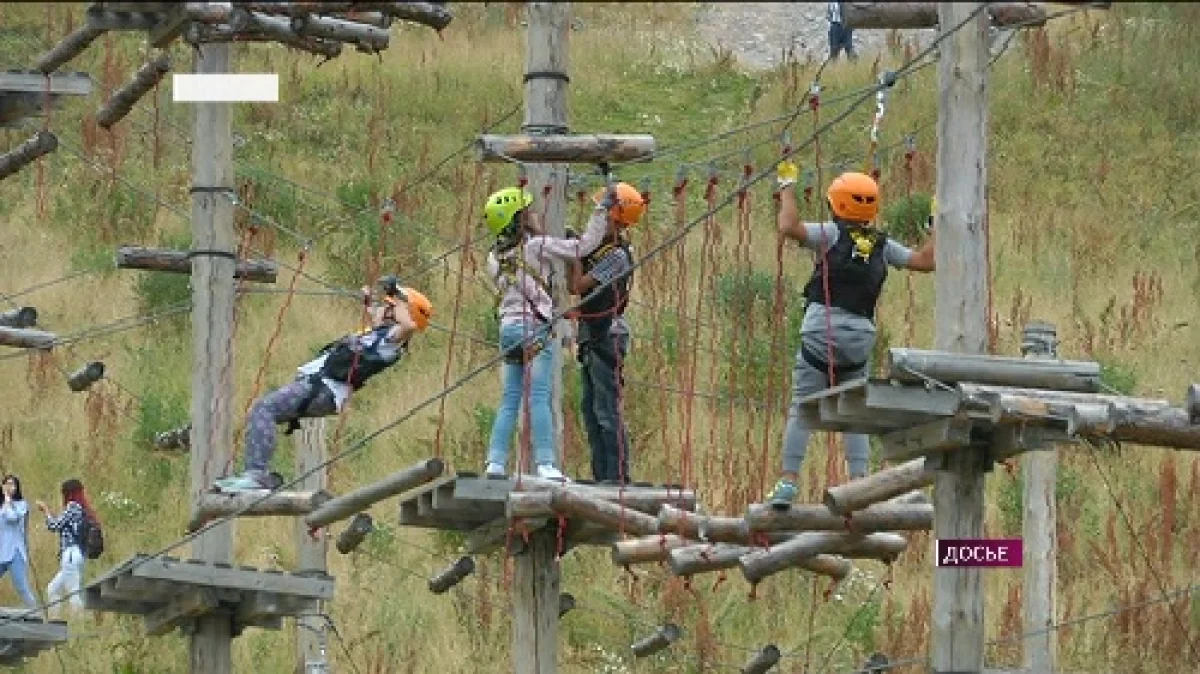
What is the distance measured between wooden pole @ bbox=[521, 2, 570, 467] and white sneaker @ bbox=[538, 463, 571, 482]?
44cm

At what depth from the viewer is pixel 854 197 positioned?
16.0 meters

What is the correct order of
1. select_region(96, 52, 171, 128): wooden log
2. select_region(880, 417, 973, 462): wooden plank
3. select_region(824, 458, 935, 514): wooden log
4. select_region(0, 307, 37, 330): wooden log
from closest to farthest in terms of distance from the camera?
1. select_region(880, 417, 973, 462): wooden plank
2. select_region(824, 458, 935, 514): wooden log
3. select_region(96, 52, 171, 128): wooden log
4. select_region(0, 307, 37, 330): wooden log

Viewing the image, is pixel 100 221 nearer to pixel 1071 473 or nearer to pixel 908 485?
pixel 1071 473

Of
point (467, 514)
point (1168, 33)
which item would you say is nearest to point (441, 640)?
point (467, 514)

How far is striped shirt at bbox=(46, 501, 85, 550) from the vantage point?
23172mm

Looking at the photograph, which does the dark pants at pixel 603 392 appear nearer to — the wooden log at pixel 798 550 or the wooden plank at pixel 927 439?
the wooden log at pixel 798 550

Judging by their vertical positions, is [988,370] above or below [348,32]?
below

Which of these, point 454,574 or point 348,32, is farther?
point 348,32

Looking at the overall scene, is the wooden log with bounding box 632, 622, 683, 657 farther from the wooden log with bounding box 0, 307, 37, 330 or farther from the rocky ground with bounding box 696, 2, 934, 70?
the rocky ground with bounding box 696, 2, 934, 70

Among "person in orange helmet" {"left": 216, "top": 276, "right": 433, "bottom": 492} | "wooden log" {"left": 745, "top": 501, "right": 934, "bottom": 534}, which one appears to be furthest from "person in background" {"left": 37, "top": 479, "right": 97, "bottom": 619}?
"wooden log" {"left": 745, "top": 501, "right": 934, "bottom": 534}

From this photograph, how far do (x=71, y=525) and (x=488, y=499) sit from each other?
25.0ft

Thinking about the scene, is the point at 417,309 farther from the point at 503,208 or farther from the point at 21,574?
the point at 21,574

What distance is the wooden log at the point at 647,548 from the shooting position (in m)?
16.9
